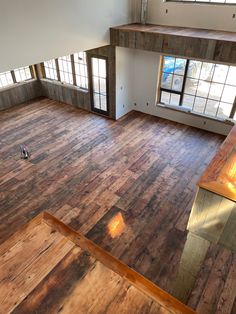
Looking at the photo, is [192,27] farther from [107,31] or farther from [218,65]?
[107,31]

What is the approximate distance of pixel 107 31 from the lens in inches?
238

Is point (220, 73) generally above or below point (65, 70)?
above

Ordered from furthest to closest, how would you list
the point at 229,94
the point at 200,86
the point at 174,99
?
the point at 174,99 → the point at 200,86 → the point at 229,94

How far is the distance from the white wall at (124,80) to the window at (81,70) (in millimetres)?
1197

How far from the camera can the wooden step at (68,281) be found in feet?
7.74

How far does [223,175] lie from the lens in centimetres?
213

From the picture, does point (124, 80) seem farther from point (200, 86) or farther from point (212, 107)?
point (212, 107)

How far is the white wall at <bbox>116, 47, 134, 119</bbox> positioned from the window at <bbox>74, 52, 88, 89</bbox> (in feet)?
3.93

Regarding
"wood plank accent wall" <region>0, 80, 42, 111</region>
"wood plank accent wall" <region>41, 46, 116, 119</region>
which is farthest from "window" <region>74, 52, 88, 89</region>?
"wood plank accent wall" <region>0, 80, 42, 111</region>

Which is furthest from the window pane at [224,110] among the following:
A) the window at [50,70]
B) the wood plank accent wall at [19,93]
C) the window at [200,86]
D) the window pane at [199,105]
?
the wood plank accent wall at [19,93]

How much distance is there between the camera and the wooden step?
7.74ft

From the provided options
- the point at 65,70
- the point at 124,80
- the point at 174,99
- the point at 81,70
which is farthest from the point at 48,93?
the point at 174,99

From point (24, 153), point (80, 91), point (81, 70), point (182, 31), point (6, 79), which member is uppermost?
point (182, 31)

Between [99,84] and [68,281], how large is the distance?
5911mm
